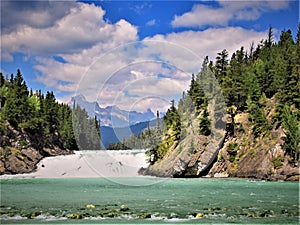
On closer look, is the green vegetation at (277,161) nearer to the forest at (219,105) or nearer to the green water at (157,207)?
the forest at (219,105)

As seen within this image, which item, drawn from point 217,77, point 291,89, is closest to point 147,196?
point 291,89

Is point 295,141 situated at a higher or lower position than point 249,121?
lower

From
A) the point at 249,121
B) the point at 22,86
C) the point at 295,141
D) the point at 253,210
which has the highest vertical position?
the point at 22,86

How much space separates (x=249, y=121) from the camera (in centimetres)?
6619

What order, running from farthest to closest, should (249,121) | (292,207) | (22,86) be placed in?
(22,86)
(249,121)
(292,207)

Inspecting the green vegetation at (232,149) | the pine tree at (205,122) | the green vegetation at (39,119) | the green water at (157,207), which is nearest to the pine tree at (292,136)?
the green vegetation at (232,149)

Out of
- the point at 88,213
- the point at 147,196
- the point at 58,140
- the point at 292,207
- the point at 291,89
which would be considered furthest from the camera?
the point at 58,140

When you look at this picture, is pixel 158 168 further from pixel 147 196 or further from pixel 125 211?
pixel 125 211

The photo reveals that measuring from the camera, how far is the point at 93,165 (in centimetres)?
7762

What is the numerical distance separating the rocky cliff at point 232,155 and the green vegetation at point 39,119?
13.1 metres

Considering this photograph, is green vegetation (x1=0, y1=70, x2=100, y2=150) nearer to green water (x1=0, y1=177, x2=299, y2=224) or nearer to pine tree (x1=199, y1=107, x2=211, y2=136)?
pine tree (x1=199, y1=107, x2=211, y2=136)

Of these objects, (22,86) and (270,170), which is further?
(22,86)

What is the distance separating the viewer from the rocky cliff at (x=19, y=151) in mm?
64812

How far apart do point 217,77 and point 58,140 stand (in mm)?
40233
